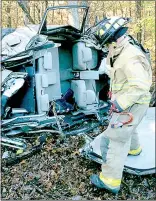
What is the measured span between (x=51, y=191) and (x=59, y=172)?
0.43 meters

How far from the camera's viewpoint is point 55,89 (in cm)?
603

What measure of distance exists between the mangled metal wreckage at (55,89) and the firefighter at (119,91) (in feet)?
1.49

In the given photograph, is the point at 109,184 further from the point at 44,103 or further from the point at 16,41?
the point at 16,41

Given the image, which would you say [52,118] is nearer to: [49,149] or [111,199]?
[49,149]

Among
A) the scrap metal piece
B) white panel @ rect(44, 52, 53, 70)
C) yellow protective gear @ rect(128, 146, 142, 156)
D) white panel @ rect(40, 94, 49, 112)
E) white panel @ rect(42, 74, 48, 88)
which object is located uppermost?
white panel @ rect(44, 52, 53, 70)

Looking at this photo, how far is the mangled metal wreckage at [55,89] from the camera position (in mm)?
4781

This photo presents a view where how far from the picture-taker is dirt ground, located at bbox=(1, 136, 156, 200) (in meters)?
3.66

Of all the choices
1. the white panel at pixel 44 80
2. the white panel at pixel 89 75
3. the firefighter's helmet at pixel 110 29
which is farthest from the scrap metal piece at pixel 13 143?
the white panel at pixel 89 75

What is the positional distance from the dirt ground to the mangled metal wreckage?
17 cm

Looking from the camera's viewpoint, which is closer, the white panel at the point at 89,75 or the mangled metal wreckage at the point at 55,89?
the mangled metal wreckage at the point at 55,89

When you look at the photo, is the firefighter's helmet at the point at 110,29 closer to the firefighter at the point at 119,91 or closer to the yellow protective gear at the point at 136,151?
the firefighter at the point at 119,91

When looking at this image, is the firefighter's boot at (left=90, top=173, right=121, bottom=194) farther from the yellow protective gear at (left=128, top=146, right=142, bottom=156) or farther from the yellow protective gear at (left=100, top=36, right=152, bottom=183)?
the yellow protective gear at (left=128, top=146, right=142, bottom=156)

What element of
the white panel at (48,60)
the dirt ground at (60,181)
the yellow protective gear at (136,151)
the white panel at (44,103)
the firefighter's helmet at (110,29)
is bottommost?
the dirt ground at (60,181)

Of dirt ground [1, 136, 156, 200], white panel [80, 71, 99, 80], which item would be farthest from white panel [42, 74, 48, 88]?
dirt ground [1, 136, 156, 200]
